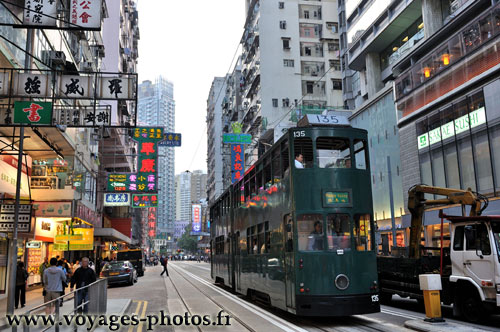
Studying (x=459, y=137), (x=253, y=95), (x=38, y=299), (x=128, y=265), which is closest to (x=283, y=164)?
(x=38, y=299)

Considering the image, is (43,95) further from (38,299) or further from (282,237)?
(38,299)

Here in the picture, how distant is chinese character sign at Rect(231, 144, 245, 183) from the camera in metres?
43.4

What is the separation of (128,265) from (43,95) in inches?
613

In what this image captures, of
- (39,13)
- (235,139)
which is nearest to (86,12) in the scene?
(39,13)

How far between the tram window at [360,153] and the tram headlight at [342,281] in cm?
257

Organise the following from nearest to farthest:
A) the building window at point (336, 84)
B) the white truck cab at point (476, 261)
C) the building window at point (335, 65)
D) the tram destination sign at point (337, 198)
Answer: the white truck cab at point (476, 261), the tram destination sign at point (337, 198), the building window at point (336, 84), the building window at point (335, 65)

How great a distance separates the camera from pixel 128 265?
27.0 metres

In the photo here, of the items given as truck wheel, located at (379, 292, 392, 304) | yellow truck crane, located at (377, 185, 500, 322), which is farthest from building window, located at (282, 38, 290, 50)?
yellow truck crane, located at (377, 185, 500, 322)

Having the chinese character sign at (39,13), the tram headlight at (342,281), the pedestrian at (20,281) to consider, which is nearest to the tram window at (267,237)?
the tram headlight at (342,281)

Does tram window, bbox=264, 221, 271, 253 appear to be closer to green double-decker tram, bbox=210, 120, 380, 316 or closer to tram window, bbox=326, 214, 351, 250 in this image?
green double-decker tram, bbox=210, 120, 380, 316

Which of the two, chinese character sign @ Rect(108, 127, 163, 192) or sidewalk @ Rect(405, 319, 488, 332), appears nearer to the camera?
sidewalk @ Rect(405, 319, 488, 332)

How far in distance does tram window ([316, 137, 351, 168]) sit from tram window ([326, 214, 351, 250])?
1.21 metres

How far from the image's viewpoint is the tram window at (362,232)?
1098 cm

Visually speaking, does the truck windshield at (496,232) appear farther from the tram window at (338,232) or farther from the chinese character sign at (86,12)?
the chinese character sign at (86,12)
